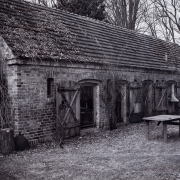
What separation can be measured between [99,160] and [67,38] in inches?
226

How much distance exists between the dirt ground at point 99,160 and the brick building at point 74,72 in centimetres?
113

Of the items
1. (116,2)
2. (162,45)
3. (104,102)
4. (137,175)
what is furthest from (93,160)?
(116,2)

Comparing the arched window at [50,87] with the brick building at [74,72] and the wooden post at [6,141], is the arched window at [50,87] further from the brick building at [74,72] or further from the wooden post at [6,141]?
the wooden post at [6,141]

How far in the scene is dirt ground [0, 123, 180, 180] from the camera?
18.5ft

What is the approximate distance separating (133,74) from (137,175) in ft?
26.3

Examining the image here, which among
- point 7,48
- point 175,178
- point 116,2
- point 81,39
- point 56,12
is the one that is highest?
point 116,2

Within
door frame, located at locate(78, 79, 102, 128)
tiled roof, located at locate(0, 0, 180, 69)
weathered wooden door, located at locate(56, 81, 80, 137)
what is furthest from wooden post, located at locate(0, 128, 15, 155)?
door frame, located at locate(78, 79, 102, 128)

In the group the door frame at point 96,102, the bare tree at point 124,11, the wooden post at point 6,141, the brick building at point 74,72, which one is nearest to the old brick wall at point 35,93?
the brick building at point 74,72

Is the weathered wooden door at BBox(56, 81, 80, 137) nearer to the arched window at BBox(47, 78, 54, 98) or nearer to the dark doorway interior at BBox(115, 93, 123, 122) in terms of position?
the arched window at BBox(47, 78, 54, 98)

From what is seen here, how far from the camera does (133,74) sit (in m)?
13.0

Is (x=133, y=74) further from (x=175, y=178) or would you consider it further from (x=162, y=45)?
(x=175, y=178)

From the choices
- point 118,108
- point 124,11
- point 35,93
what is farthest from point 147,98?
point 124,11

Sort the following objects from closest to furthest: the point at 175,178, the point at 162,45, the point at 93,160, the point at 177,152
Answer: the point at 175,178
the point at 93,160
the point at 177,152
the point at 162,45

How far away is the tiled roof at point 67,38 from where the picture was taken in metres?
8.67
